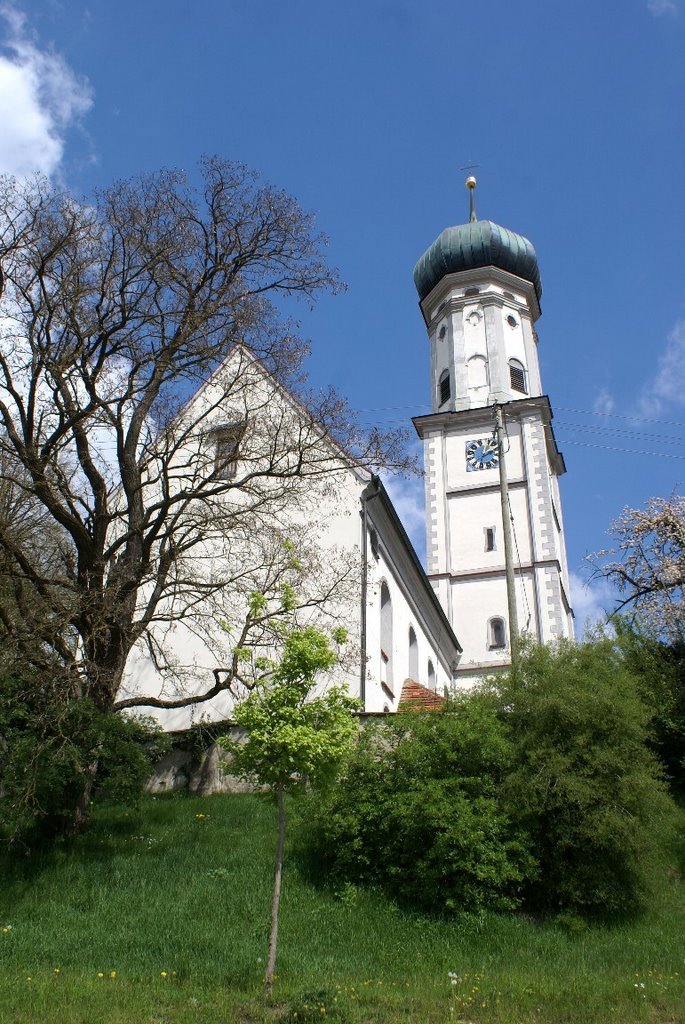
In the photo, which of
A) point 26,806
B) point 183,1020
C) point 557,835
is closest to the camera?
point 183,1020

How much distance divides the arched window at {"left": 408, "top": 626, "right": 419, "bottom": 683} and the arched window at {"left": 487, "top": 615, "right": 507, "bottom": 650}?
882 centimetres

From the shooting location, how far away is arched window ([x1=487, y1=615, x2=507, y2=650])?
3538 cm

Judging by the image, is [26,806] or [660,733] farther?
[660,733]

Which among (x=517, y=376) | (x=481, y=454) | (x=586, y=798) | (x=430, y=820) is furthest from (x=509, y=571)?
(x=517, y=376)

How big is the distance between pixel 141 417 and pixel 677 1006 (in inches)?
467

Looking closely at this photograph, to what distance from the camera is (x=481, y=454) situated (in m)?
39.1

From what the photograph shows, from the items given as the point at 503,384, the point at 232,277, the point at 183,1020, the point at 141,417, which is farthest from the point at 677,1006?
the point at 503,384

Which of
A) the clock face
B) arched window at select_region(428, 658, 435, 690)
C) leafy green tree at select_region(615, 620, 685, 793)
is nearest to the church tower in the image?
the clock face

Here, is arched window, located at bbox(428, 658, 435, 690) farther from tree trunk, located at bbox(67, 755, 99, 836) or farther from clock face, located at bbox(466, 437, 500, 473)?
tree trunk, located at bbox(67, 755, 99, 836)

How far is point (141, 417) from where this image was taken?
1681 cm

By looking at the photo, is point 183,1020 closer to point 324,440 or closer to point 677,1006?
point 677,1006

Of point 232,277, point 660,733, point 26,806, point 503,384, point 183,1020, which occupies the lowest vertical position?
point 183,1020

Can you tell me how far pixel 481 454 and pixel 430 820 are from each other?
26.9 meters

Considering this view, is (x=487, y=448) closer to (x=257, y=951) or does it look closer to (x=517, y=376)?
(x=517, y=376)
